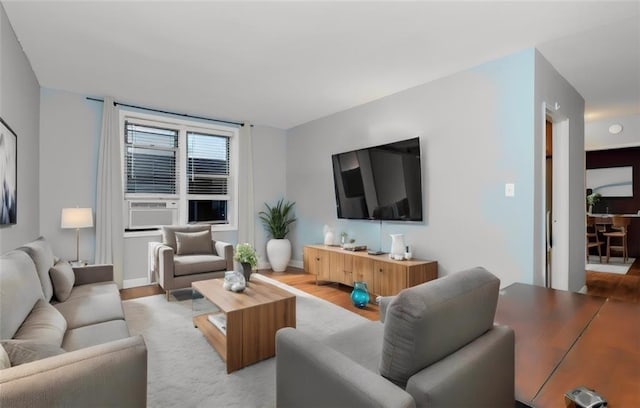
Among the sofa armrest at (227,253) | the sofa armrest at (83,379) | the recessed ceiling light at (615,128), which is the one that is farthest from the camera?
the recessed ceiling light at (615,128)

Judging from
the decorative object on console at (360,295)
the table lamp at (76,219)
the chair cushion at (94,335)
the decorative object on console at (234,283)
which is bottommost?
the decorative object on console at (360,295)

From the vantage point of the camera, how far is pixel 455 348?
112 cm

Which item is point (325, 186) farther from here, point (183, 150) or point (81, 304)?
point (81, 304)

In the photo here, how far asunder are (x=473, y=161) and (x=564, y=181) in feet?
4.32

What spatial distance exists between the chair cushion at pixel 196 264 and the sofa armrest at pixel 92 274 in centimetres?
72

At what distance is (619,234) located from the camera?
6.14 metres

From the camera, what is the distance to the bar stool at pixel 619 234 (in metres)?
5.91

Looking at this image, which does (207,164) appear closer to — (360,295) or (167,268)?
(167,268)

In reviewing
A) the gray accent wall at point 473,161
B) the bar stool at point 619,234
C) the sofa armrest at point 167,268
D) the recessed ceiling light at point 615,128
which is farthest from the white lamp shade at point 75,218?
the bar stool at point 619,234

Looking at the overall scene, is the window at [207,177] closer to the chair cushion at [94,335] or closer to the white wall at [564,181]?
the chair cushion at [94,335]

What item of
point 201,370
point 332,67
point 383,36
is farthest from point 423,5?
point 201,370

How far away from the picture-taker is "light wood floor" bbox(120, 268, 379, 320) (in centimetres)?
348

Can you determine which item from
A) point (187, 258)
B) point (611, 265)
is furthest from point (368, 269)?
point (611, 265)

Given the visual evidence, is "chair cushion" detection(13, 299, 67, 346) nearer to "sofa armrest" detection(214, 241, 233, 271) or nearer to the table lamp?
the table lamp
